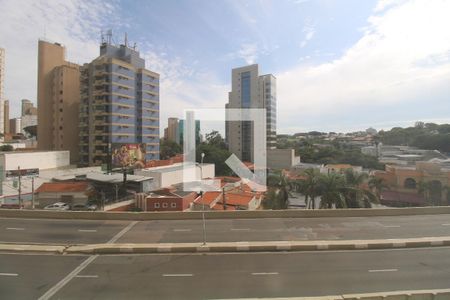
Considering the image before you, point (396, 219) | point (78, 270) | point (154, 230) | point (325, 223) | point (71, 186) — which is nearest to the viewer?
point (78, 270)

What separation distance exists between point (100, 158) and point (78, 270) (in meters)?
45.3

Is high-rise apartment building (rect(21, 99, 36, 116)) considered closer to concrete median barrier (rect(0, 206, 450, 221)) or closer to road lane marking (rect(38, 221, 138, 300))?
concrete median barrier (rect(0, 206, 450, 221))

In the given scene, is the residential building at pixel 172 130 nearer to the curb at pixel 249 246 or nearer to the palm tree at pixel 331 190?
the palm tree at pixel 331 190

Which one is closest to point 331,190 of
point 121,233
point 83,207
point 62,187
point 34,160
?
point 121,233

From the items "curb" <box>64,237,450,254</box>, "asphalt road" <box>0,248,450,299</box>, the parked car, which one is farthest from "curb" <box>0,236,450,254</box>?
the parked car

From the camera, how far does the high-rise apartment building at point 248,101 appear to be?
275 ft

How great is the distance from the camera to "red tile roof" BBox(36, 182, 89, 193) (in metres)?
33.2

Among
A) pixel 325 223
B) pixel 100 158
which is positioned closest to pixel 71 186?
pixel 100 158

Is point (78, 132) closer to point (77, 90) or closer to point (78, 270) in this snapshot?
point (77, 90)

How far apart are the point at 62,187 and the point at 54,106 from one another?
27.0 m

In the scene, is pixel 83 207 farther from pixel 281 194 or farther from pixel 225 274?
pixel 225 274

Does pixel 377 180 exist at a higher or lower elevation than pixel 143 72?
lower

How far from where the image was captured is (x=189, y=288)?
8.01 meters

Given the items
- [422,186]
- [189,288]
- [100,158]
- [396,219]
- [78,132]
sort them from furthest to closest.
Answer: [78,132] → [100,158] → [422,186] → [396,219] → [189,288]
